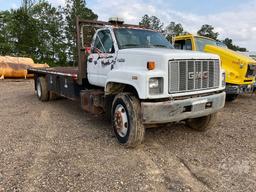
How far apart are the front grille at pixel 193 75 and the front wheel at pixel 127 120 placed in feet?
2.31

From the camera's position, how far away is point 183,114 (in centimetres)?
463

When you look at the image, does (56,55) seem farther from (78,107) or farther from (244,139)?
(244,139)

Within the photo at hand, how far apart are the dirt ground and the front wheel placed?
8.5 inches

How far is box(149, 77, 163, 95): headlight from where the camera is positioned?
14.4ft

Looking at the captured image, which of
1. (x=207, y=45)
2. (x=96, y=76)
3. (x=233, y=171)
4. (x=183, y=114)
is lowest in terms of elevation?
(x=233, y=171)

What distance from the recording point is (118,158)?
4.57m

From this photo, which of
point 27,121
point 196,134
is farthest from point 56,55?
point 196,134

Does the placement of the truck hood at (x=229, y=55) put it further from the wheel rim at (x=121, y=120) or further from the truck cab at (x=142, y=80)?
the wheel rim at (x=121, y=120)

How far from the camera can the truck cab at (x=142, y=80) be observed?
4430mm

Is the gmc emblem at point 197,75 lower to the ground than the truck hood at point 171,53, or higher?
lower

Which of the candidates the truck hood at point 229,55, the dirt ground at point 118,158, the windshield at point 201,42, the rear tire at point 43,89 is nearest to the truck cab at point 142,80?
the dirt ground at point 118,158

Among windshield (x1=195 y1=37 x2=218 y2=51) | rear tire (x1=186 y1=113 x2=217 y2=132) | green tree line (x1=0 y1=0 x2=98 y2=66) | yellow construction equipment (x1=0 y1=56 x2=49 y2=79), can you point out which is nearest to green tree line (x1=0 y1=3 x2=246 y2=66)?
green tree line (x1=0 y1=0 x2=98 y2=66)

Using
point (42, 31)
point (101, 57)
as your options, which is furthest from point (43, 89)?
point (42, 31)

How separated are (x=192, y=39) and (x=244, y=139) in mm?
4703
